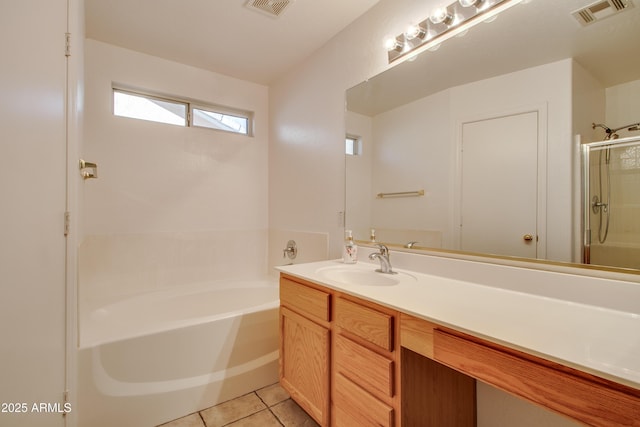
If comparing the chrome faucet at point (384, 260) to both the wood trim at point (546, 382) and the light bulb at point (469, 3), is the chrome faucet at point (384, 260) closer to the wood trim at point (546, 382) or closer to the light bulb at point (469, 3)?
the wood trim at point (546, 382)

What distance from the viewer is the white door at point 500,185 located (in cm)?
115

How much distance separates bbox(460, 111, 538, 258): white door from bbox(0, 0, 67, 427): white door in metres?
1.74

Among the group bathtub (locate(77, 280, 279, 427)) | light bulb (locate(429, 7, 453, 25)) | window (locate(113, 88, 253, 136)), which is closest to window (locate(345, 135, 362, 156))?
light bulb (locate(429, 7, 453, 25))

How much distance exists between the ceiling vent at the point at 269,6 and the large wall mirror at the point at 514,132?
78 cm

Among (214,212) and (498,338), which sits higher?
(214,212)

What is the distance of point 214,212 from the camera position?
2.70m

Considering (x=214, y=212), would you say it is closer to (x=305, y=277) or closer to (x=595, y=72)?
(x=305, y=277)

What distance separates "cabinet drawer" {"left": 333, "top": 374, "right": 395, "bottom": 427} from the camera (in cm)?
104

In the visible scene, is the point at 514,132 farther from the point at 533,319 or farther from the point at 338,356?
the point at 338,356

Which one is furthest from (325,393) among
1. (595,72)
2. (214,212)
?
(214,212)

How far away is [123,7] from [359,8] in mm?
1510

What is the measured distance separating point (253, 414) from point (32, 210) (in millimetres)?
1466

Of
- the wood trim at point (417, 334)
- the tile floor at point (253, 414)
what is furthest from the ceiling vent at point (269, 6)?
the tile floor at point (253, 414)

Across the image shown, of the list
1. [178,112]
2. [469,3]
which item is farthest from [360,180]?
[178,112]
